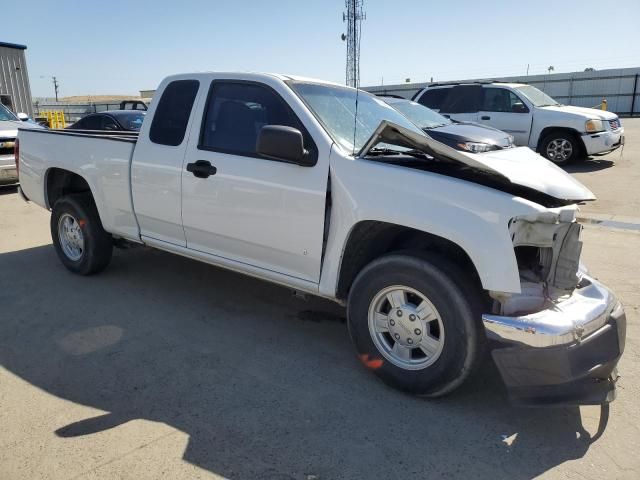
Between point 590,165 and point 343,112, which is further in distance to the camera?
point 590,165

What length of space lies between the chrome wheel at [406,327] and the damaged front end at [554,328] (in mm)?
406

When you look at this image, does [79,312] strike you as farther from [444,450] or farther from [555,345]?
[555,345]

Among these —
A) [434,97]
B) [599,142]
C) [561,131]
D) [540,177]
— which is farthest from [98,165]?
[599,142]

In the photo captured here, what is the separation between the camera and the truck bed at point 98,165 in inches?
182

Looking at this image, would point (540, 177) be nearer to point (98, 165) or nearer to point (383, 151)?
point (383, 151)

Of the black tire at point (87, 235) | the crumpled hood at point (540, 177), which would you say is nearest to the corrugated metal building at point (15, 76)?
the black tire at point (87, 235)

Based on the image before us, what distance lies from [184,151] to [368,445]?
262cm

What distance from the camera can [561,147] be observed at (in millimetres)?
12062

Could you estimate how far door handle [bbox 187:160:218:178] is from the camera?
3.90 metres

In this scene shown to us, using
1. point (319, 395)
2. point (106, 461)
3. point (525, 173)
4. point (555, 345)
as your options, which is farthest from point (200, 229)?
point (555, 345)

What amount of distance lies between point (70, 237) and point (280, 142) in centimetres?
326

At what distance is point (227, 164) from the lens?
383cm

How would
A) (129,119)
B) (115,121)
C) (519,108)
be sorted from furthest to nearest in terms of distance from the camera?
(519,108) < (129,119) < (115,121)

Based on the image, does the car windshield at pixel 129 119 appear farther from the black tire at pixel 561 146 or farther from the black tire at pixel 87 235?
the black tire at pixel 561 146
